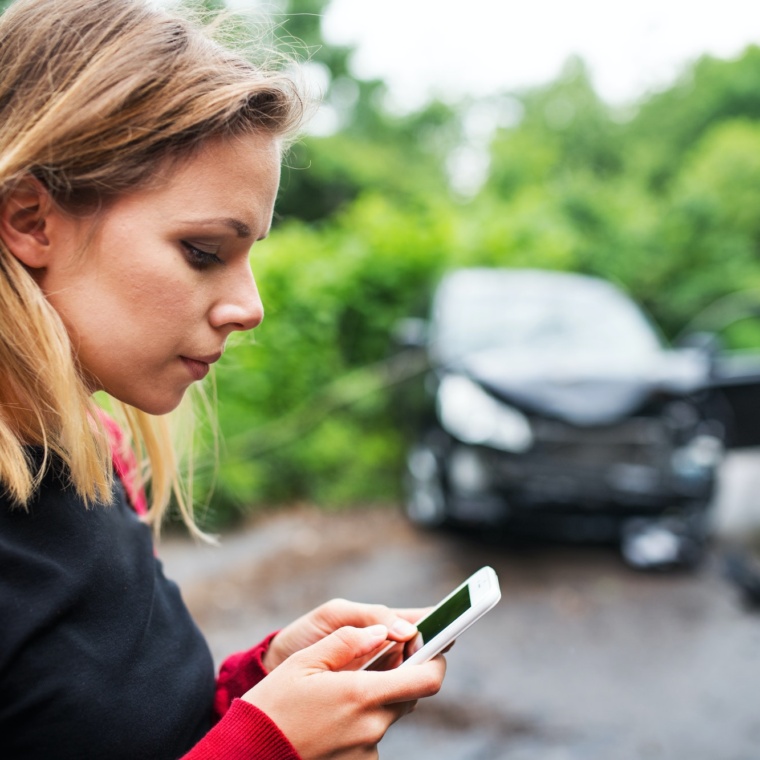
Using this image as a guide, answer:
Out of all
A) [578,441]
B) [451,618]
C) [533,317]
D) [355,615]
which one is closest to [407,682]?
[451,618]

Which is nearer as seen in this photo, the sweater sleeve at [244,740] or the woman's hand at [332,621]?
the sweater sleeve at [244,740]

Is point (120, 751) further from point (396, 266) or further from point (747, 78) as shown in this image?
point (747, 78)

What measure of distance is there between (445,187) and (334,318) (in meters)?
18.0

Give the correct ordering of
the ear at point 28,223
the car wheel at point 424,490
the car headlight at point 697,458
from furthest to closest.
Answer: the car wheel at point 424,490 → the car headlight at point 697,458 → the ear at point 28,223

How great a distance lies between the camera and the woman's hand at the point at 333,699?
1.02m

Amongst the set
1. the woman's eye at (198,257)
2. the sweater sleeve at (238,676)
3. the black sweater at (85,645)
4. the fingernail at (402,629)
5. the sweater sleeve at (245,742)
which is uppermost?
the woman's eye at (198,257)

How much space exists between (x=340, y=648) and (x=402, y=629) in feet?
0.65

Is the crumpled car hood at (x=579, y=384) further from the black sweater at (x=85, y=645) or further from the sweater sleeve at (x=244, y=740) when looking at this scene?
the sweater sleeve at (x=244, y=740)

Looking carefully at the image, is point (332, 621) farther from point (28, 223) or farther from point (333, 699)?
point (28, 223)

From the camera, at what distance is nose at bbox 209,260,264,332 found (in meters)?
1.19

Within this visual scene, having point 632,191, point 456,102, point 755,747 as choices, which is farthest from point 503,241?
point 456,102

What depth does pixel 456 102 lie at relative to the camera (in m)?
25.9

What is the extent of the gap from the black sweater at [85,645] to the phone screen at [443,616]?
361mm

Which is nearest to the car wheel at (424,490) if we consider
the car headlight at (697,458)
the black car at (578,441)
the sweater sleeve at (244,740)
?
the black car at (578,441)
